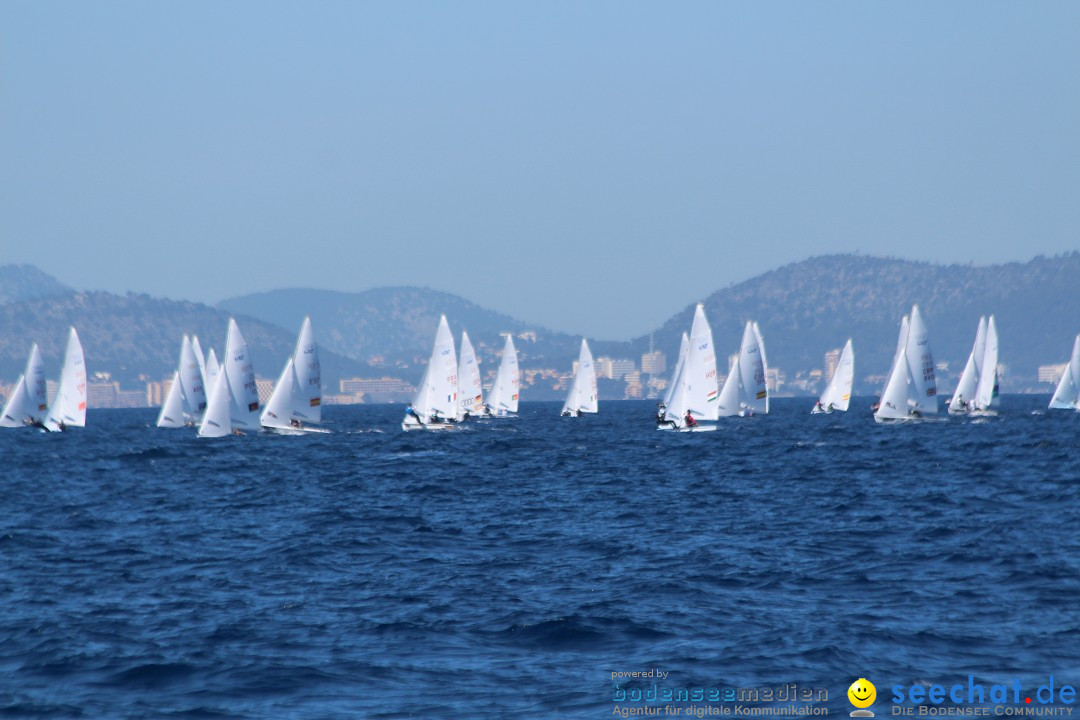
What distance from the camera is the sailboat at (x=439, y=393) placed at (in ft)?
234

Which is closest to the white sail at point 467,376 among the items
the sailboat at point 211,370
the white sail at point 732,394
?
the white sail at point 732,394

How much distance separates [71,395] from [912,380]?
167 ft

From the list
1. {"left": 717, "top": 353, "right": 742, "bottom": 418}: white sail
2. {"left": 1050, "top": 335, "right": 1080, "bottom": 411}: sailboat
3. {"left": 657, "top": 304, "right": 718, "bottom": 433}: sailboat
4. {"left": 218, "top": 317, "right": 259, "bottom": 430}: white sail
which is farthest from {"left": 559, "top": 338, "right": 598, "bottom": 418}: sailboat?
{"left": 218, "top": 317, "right": 259, "bottom": 430}: white sail

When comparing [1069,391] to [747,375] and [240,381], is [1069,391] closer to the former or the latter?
[747,375]

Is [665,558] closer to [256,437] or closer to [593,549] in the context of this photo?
[593,549]

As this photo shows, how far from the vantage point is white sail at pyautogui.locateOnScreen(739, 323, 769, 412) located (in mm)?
89000

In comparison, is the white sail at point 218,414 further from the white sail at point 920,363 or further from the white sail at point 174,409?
the white sail at point 920,363

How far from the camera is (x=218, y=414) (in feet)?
204

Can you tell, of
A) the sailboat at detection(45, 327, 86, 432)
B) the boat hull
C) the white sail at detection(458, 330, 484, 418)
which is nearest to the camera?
the boat hull

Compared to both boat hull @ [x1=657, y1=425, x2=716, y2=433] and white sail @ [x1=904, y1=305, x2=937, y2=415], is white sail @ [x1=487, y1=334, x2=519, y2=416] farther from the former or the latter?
white sail @ [x1=904, y1=305, x2=937, y2=415]

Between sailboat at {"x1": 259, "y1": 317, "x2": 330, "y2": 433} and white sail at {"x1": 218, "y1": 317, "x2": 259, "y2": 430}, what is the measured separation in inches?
50.4

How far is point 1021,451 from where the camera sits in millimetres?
51750

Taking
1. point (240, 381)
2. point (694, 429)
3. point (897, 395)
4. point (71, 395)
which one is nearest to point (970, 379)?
point (897, 395)

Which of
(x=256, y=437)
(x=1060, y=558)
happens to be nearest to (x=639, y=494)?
(x=1060, y=558)
